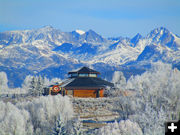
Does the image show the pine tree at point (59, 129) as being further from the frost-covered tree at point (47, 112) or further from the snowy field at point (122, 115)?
the frost-covered tree at point (47, 112)

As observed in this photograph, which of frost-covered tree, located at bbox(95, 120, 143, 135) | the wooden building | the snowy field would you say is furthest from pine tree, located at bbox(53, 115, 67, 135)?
the wooden building

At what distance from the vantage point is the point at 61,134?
114 feet

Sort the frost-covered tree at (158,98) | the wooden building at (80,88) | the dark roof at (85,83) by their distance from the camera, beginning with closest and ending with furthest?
1. the frost-covered tree at (158,98)
2. the wooden building at (80,88)
3. the dark roof at (85,83)

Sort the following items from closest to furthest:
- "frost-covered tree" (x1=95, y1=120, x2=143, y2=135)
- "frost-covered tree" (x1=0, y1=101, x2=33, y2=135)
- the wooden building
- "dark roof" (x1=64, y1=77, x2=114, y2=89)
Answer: "frost-covered tree" (x1=95, y1=120, x2=143, y2=135) → "frost-covered tree" (x1=0, y1=101, x2=33, y2=135) → the wooden building → "dark roof" (x1=64, y1=77, x2=114, y2=89)

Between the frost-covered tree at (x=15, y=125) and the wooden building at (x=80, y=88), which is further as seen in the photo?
the wooden building at (x=80, y=88)

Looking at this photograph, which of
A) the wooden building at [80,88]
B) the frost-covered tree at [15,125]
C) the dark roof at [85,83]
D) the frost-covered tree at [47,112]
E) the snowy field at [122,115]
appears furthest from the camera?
the dark roof at [85,83]

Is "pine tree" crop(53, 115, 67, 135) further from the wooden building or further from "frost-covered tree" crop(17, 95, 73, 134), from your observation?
the wooden building

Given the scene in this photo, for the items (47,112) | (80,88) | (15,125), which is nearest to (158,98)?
(47,112)

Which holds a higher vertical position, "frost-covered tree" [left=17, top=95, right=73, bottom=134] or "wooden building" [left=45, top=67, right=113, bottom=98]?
"wooden building" [left=45, top=67, right=113, bottom=98]

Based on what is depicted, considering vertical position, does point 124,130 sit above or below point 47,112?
below

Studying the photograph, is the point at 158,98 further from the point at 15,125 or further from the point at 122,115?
the point at 15,125

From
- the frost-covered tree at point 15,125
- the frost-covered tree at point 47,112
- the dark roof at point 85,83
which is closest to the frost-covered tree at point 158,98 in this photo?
the frost-covered tree at point 47,112

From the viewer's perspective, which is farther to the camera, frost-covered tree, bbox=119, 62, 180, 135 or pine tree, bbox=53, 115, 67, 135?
frost-covered tree, bbox=119, 62, 180, 135

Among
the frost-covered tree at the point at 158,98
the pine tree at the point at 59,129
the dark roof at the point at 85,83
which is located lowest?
the pine tree at the point at 59,129
